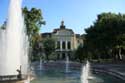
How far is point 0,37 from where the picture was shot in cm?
2489

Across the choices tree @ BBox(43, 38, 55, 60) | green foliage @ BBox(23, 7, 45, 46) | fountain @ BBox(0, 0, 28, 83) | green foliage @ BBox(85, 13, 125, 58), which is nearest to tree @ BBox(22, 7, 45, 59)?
green foliage @ BBox(23, 7, 45, 46)

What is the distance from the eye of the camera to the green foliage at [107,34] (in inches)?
2650

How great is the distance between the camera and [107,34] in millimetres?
67500

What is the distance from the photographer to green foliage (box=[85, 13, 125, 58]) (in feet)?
221

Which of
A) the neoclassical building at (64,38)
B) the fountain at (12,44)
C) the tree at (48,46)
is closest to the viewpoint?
the fountain at (12,44)

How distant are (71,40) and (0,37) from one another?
106 m

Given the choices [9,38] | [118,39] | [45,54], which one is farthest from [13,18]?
[45,54]

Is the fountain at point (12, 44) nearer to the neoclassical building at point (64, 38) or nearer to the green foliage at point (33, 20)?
the green foliage at point (33, 20)

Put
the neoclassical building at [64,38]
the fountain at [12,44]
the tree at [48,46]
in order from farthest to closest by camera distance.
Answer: the neoclassical building at [64,38]
the tree at [48,46]
the fountain at [12,44]

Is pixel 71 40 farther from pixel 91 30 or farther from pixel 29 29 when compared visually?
pixel 29 29

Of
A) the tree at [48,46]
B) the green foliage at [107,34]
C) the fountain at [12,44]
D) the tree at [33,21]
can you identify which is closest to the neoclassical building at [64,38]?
the tree at [48,46]

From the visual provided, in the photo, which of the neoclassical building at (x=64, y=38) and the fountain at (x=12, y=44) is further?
the neoclassical building at (x=64, y=38)

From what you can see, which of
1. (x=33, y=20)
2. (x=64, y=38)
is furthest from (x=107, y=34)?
(x=64, y=38)

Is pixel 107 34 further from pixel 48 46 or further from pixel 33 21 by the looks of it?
pixel 48 46
